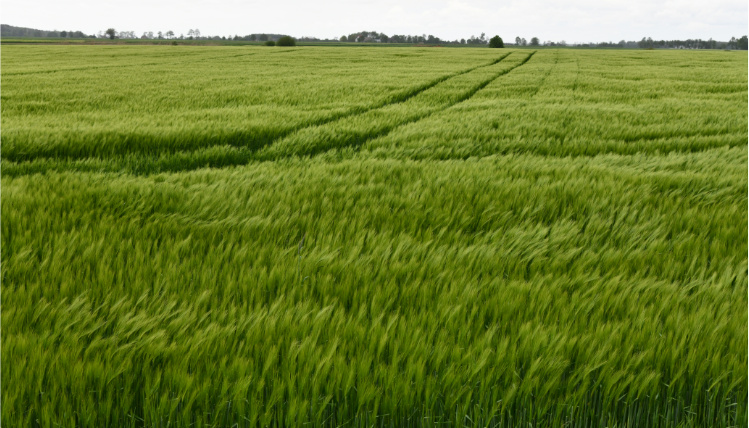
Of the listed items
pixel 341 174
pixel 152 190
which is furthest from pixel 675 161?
pixel 152 190

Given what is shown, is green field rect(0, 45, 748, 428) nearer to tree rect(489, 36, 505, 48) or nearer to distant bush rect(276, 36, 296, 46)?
distant bush rect(276, 36, 296, 46)

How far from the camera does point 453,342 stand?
1.54m

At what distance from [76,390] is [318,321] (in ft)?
2.27

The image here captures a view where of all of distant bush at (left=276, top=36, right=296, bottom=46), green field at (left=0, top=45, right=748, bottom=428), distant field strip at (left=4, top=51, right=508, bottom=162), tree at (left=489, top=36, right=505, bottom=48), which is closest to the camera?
green field at (left=0, top=45, right=748, bottom=428)

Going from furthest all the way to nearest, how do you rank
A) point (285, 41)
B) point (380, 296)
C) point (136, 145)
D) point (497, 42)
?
1. point (497, 42)
2. point (285, 41)
3. point (136, 145)
4. point (380, 296)

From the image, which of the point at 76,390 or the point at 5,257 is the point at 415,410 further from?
the point at 5,257

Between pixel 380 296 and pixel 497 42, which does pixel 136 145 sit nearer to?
pixel 380 296

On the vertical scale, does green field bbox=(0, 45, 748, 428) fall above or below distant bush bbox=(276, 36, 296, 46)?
below

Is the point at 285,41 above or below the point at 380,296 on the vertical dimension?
above

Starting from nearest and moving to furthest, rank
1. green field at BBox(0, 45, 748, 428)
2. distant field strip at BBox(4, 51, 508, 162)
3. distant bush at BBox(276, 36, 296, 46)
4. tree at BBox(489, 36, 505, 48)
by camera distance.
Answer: green field at BBox(0, 45, 748, 428)
distant field strip at BBox(4, 51, 508, 162)
distant bush at BBox(276, 36, 296, 46)
tree at BBox(489, 36, 505, 48)

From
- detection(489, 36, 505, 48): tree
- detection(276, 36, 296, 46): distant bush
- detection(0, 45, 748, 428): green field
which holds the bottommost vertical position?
detection(0, 45, 748, 428): green field

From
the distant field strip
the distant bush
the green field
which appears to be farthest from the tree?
the green field

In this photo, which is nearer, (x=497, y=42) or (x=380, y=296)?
(x=380, y=296)

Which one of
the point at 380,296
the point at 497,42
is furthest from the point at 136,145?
the point at 497,42
